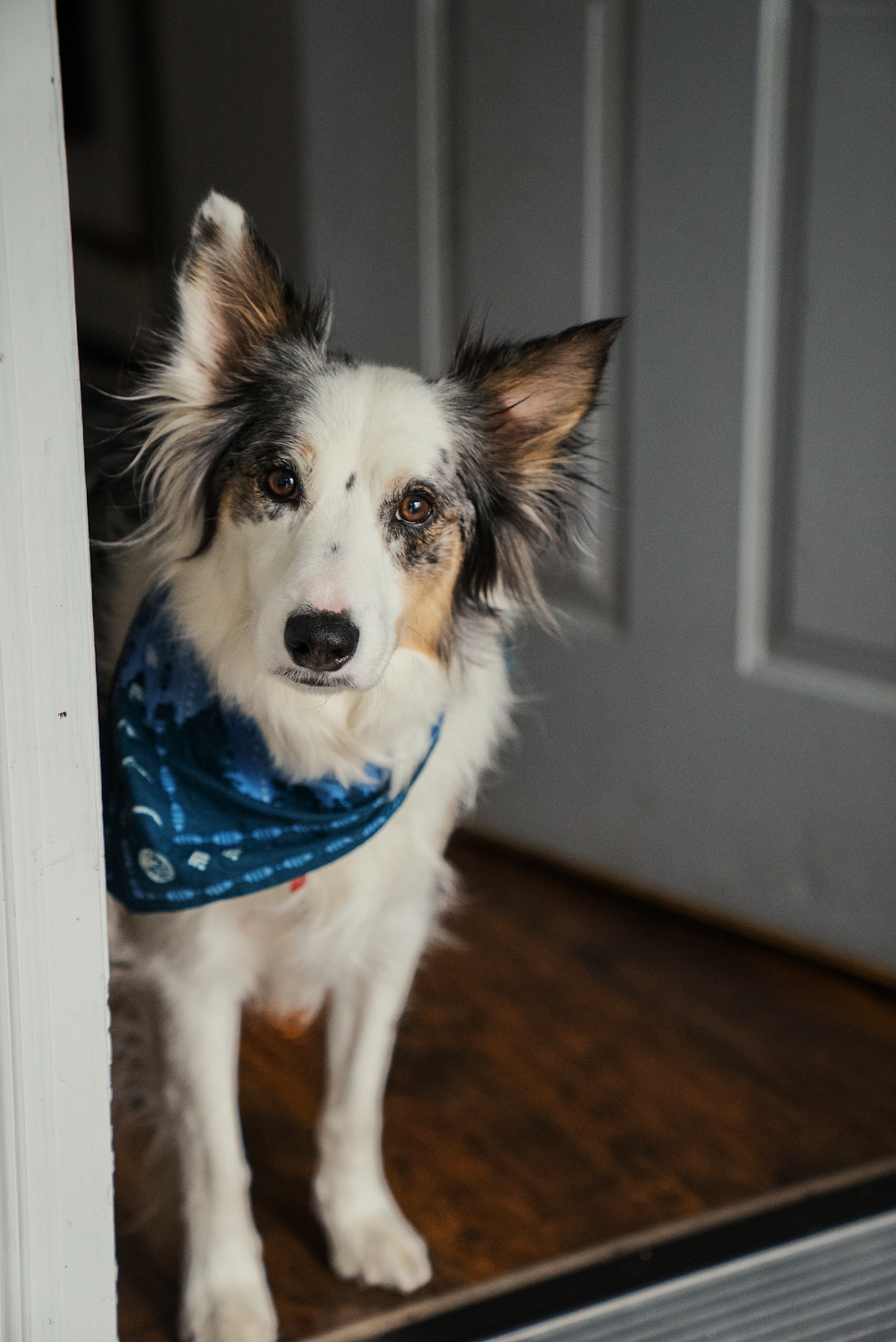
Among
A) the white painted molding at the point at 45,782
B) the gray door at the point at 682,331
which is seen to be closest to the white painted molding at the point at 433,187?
the gray door at the point at 682,331

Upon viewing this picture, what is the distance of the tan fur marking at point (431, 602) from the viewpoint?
49.4 inches

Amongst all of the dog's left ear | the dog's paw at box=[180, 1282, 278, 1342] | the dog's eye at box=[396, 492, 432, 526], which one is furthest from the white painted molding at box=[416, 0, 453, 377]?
the dog's paw at box=[180, 1282, 278, 1342]

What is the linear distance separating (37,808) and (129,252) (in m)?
2.85

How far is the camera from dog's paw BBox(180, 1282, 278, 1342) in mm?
1334

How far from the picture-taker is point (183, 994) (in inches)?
53.7

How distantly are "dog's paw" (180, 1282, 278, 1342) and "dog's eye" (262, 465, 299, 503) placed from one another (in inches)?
34.8

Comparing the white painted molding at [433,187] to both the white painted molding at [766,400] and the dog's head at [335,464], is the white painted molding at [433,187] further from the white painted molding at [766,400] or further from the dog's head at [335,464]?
the dog's head at [335,464]

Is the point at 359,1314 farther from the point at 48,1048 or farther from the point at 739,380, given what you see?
the point at 739,380

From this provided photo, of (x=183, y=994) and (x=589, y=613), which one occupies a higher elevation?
(x=589, y=613)

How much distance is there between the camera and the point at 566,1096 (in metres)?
1.82

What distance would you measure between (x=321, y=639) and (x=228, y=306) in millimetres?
373

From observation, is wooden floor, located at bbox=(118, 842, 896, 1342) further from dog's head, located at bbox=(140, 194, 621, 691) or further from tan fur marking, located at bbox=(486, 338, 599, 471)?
tan fur marking, located at bbox=(486, 338, 599, 471)

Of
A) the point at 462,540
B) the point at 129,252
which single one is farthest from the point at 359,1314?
the point at 129,252

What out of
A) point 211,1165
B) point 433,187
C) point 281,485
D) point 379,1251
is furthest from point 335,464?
point 433,187
